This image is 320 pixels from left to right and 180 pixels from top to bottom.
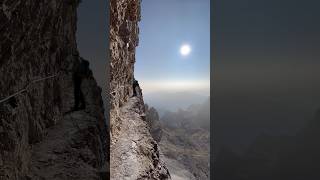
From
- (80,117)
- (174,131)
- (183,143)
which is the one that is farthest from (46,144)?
(174,131)

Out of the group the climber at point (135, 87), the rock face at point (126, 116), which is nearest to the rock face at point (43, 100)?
the rock face at point (126, 116)

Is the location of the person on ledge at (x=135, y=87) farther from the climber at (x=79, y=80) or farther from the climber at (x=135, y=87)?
the climber at (x=79, y=80)

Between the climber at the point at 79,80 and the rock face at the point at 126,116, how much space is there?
5933mm

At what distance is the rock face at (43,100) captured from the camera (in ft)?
12.5

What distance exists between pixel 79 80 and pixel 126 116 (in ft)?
31.9

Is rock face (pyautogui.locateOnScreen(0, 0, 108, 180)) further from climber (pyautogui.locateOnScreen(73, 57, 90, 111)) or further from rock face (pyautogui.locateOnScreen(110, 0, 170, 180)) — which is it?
rock face (pyautogui.locateOnScreen(110, 0, 170, 180))

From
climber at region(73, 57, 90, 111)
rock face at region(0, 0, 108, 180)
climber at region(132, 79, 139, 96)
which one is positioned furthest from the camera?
climber at region(132, 79, 139, 96)

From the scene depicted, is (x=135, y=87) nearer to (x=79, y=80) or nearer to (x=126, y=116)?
(x=126, y=116)

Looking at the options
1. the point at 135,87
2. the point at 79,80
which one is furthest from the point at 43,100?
the point at 135,87

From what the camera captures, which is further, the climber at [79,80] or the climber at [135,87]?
the climber at [135,87]

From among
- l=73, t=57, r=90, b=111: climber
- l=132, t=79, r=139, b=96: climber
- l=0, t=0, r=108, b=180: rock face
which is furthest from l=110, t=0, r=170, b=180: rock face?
l=0, t=0, r=108, b=180: rock face

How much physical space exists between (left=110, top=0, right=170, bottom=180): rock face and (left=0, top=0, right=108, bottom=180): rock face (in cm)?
612

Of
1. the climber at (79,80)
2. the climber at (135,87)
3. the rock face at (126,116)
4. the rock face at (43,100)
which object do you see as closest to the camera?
the rock face at (43,100)

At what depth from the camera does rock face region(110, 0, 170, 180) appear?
13.6 metres
